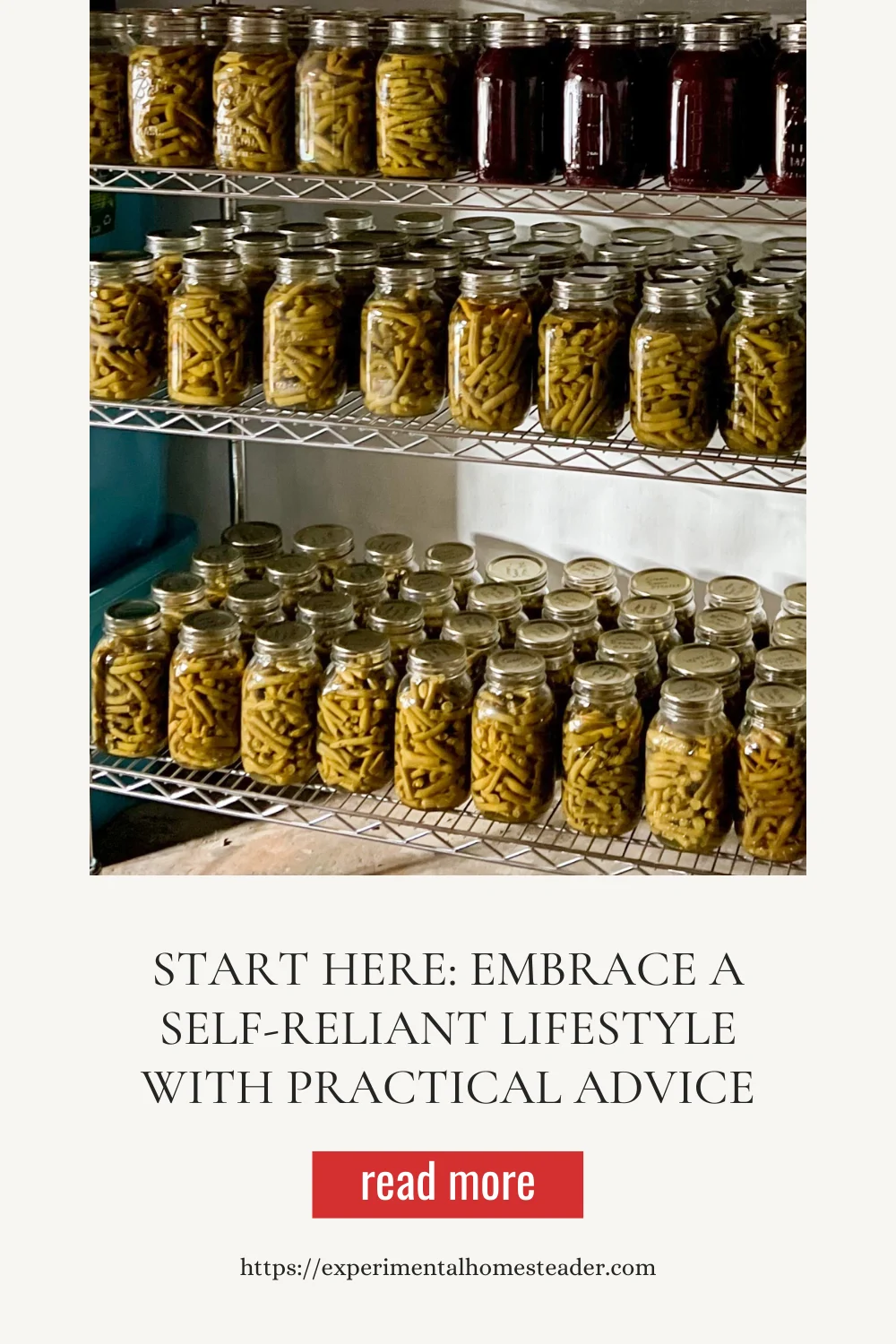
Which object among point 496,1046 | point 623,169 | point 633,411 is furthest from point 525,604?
point 496,1046

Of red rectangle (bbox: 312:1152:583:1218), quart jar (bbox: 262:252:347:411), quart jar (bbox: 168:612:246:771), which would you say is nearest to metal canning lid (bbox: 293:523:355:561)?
quart jar (bbox: 168:612:246:771)

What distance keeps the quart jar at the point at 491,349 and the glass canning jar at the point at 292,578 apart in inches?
17.9

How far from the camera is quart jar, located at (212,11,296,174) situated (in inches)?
68.3

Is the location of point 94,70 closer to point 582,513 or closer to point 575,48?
point 575,48

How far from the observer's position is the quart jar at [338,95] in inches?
66.9

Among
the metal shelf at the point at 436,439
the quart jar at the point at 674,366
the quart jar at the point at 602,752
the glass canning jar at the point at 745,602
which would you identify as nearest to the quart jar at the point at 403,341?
the metal shelf at the point at 436,439

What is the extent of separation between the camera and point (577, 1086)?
141 cm

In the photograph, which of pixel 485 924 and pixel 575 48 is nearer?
pixel 485 924

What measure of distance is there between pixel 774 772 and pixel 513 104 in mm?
746

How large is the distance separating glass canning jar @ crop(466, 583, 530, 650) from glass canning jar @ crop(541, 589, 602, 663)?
4cm

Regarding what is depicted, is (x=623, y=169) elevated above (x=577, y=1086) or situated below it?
above

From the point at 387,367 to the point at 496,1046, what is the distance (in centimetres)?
77

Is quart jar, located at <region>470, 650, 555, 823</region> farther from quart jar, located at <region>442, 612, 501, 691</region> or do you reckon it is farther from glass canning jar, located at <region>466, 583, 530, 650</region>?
glass canning jar, located at <region>466, 583, 530, 650</region>
